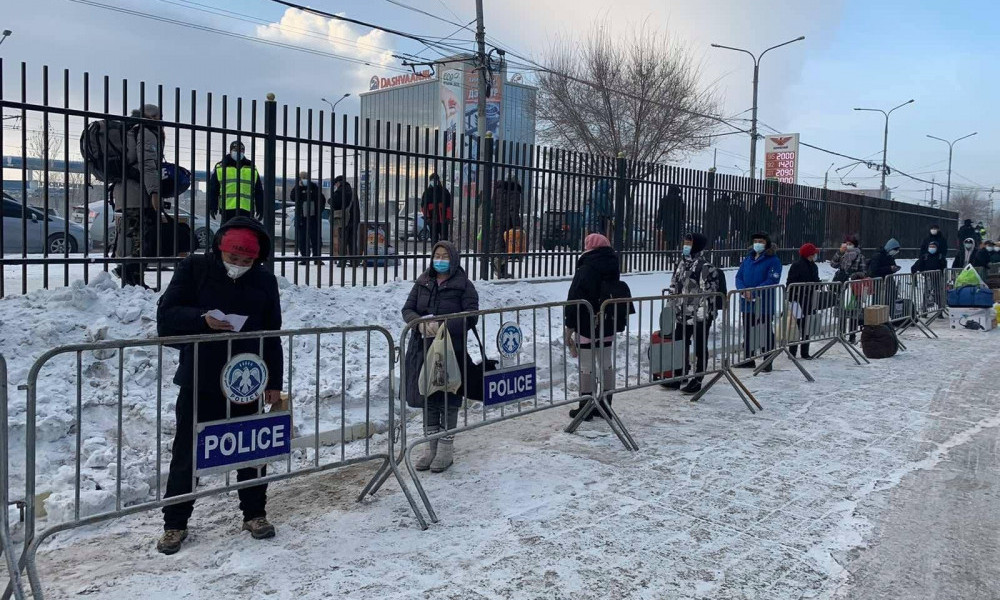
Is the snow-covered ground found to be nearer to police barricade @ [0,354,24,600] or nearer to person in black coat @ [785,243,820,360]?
police barricade @ [0,354,24,600]

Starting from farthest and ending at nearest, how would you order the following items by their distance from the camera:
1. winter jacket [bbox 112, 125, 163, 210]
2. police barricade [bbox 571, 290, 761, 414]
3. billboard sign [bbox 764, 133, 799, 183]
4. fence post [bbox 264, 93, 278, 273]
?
billboard sign [bbox 764, 133, 799, 183]
fence post [bbox 264, 93, 278, 273]
winter jacket [bbox 112, 125, 163, 210]
police barricade [bbox 571, 290, 761, 414]

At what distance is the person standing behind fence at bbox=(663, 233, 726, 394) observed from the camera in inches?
327

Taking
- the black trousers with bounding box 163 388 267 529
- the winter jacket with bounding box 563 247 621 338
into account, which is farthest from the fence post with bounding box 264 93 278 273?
the black trousers with bounding box 163 388 267 529

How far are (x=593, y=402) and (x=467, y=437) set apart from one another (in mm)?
1160

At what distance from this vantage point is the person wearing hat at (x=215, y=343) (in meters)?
4.19

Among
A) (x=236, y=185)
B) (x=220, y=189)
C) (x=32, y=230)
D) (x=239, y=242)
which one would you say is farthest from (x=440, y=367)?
(x=32, y=230)

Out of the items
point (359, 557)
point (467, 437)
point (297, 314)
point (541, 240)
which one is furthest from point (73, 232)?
point (359, 557)

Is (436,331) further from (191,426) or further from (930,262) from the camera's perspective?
(930,262)

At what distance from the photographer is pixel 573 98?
29906 mm

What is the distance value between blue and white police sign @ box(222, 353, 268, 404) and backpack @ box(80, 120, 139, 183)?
4905 millimetres

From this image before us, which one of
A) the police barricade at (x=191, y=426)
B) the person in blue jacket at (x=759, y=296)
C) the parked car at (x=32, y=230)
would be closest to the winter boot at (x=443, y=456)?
the police barricade at (x=191, y=426)

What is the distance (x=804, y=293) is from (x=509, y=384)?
601 cm

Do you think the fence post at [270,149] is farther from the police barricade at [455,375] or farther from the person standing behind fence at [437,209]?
the police barricade at [455,375]

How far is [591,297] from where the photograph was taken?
24.3 ft
